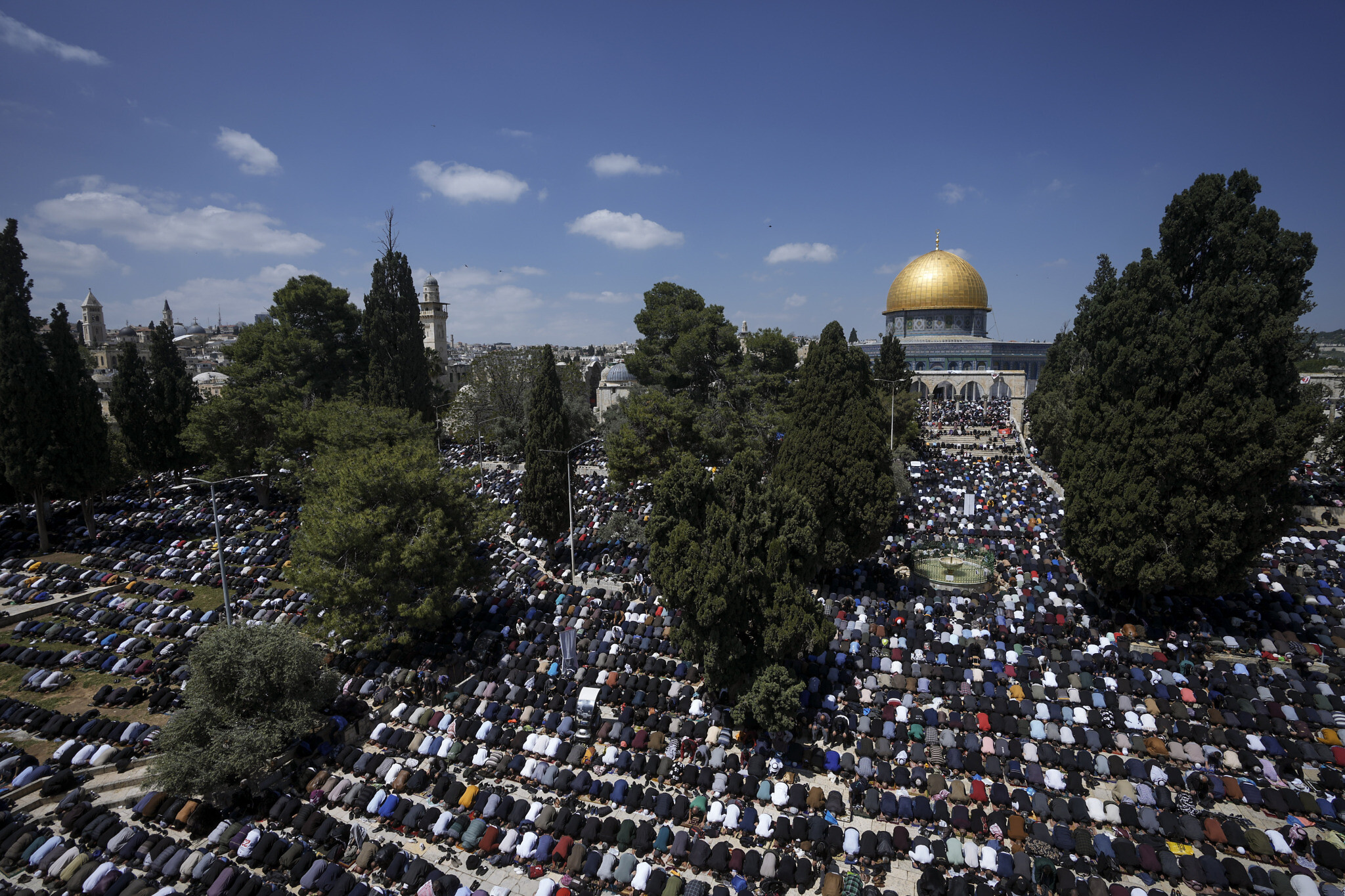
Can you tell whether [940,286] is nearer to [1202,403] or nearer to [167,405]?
[1202,403]

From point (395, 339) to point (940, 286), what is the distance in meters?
57.9

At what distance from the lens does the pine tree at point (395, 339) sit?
3825 cm

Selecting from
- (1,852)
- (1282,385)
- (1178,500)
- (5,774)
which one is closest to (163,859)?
(1,852)

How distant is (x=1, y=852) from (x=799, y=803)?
14764mm

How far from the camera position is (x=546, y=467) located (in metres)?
25.4

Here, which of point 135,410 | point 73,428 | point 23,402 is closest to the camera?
point 23,402

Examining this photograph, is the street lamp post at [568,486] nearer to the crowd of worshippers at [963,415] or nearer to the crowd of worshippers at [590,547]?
the crowd of worshippers at [590,547]

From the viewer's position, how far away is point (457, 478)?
→ 67.1ft

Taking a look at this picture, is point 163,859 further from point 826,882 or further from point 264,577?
point 264,577

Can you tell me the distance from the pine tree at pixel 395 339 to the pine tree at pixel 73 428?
41.2ft

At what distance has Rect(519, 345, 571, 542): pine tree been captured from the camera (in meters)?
25.5

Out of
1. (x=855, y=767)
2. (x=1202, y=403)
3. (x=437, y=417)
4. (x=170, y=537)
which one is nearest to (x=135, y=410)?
(x=170, y=537)

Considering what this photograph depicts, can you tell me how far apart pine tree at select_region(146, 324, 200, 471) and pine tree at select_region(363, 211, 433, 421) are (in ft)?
32.3

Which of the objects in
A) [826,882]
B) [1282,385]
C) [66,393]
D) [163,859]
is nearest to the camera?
[826,882]
